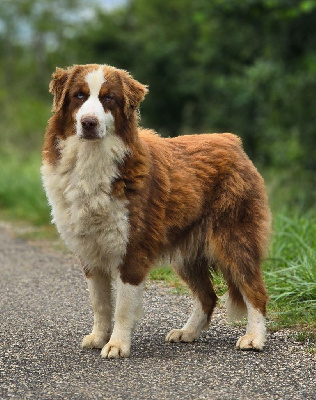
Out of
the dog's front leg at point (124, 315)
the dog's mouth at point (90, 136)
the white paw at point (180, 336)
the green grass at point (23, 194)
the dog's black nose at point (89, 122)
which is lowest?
the green grass at point (23, 194)

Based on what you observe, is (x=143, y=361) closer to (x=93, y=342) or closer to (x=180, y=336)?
(x=93, y=342)

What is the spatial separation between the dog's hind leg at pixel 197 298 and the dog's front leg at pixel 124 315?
53cm

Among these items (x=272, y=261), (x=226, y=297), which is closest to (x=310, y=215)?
(x=272, y=261)

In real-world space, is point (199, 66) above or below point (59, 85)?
below

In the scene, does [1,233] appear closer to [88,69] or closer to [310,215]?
[310,215]

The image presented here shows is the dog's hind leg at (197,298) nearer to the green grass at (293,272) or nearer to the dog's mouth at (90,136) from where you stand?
the green grass at (293,272)

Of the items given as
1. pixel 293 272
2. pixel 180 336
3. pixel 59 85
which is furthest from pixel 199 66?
pixel 59 85

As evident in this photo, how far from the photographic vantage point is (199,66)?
27094mm

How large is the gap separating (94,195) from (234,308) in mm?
1281

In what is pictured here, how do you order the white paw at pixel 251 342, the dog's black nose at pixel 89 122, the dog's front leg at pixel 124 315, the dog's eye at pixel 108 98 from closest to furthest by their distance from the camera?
the dog's black nose at pixel 89 122 → the dog's eye at pixel 108 98 → the dog's front leg at pixel 124 315 → the white paw at pixel 251 342

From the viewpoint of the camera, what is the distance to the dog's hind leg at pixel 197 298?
527 cm

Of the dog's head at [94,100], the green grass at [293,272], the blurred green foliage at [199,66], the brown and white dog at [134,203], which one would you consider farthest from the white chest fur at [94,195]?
the blurred green foliage at [199,66]

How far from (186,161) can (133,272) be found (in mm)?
864

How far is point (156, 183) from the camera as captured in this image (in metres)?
4.94
